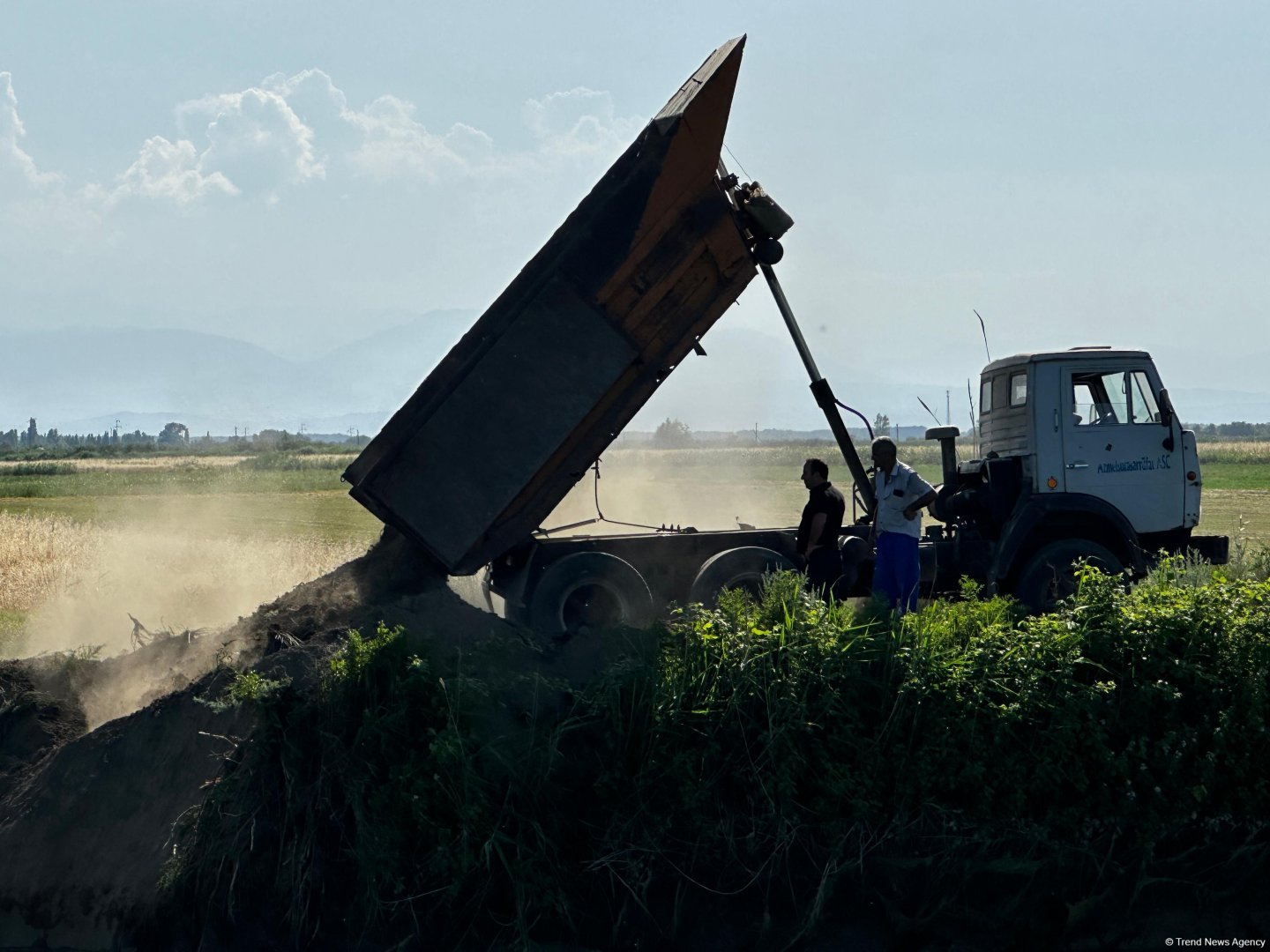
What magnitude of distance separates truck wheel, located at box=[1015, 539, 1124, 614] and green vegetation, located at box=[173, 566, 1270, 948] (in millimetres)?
4585

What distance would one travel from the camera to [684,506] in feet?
54.3

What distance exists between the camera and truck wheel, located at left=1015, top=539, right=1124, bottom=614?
37.0 feet

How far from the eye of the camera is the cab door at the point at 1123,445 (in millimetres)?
11570

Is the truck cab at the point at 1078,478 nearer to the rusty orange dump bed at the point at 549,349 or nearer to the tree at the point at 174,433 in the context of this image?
the rusty orange dump bed at the point at 549,349

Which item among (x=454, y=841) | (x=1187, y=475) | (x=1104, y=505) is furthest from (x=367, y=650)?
(x=1187, y=475)

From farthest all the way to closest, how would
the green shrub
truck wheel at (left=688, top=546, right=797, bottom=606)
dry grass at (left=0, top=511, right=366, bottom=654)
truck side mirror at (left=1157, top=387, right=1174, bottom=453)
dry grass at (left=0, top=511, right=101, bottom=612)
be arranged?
the green shrub → dry grass at (left=0, top=511, right=101, bottom=612) → dry grass at (left=0, top=511, right=366, bottom=654) → truck side mirror at (left=1157, top=387, right=1174, bottom=453) → truck wheel at (left=688, top=546, right=797, bottom=606)

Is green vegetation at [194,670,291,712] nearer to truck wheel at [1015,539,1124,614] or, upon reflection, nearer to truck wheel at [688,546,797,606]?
Result: truck wheel at [688,546,797,606]

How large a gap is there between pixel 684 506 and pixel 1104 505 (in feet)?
21.4

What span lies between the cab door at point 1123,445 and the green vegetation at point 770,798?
16.6ft

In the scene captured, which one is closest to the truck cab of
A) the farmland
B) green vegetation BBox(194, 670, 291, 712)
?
the farmland

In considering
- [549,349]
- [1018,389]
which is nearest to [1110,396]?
[1018,389]

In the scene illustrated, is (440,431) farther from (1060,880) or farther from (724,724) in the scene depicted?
(1060,880)

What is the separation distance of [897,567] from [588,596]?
9.71ft

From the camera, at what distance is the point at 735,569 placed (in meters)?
11.0
